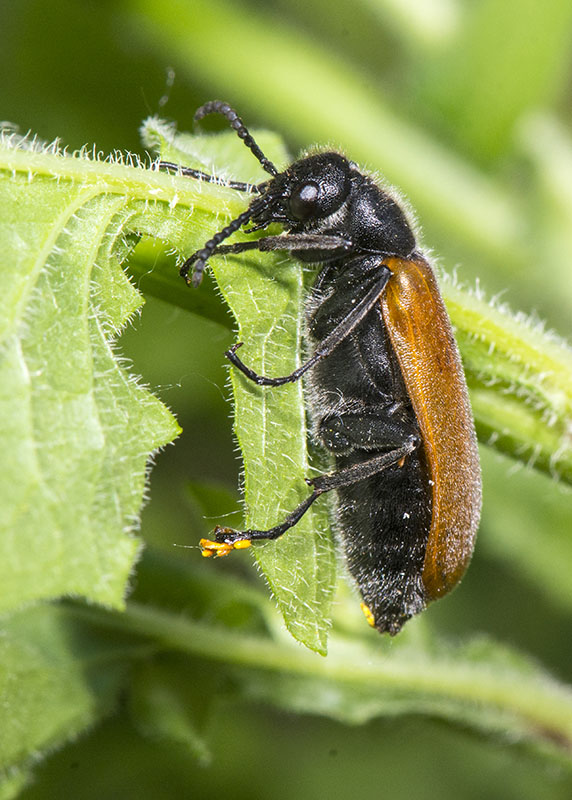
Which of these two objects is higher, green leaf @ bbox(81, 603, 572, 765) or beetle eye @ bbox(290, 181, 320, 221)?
beetle eye @ bbox(290, 181, 320, 221)

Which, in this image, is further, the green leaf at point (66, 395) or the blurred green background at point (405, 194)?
the blurred green background at point (405, 194)

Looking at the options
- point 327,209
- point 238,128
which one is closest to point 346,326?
point 327,209

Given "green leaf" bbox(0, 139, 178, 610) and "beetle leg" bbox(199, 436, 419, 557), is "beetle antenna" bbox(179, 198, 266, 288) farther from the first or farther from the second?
"beetle leg" bbox(199, 436, 419, 557)

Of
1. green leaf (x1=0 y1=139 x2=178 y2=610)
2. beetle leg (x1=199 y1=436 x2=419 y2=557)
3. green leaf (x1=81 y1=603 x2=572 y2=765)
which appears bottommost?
green leaf (x1=81 y1=603 x2=572 y2=765)

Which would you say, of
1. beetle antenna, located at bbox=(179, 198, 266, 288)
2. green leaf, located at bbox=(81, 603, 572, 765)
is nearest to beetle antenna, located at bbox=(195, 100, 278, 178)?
beetle antenna, located at bbox=(179, 198, 266, 288)

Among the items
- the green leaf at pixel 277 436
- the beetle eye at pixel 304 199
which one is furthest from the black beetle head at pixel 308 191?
the green leaf at pixel 277 436

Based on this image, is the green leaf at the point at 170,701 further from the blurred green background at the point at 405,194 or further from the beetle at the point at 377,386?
the blurred green background at the point at 405,194

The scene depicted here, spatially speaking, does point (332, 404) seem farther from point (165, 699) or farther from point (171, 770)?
point (171, 770)

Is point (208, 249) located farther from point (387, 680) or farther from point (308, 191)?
point (387, 680)
